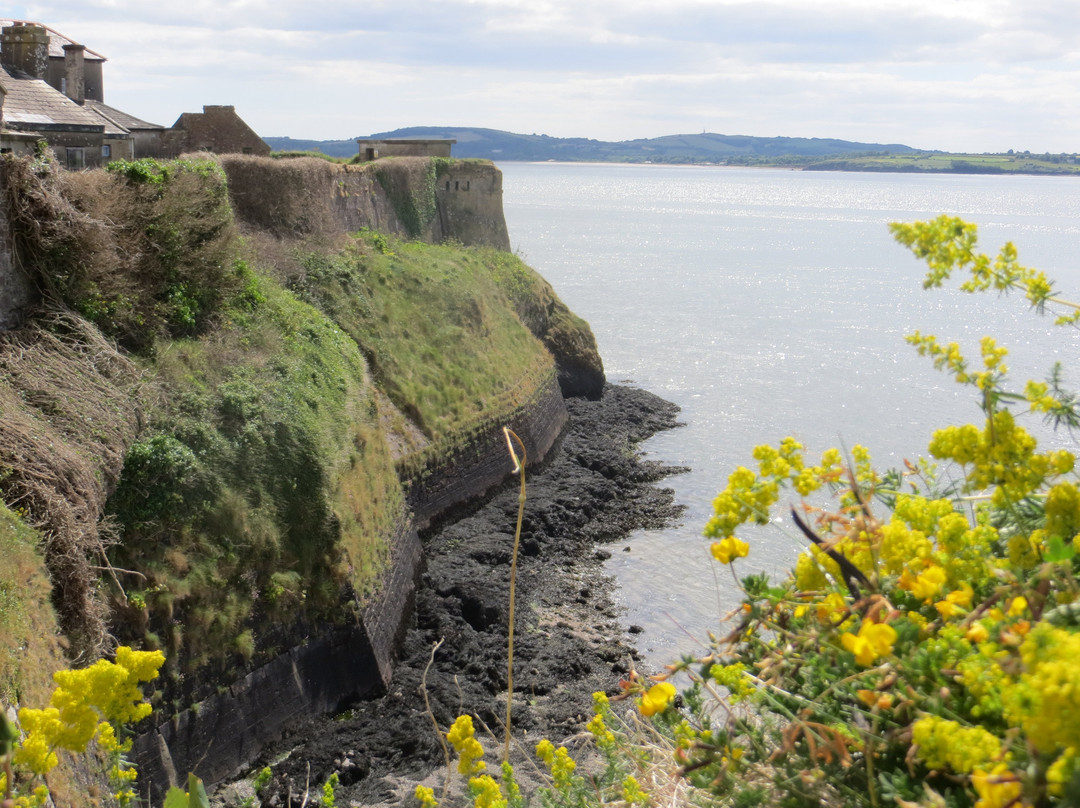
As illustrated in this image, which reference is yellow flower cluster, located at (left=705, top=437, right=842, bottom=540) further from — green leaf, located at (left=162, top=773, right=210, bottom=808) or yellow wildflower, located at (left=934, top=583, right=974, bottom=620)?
green leaf, located at (left=162, top=773, right=210, bottom=808)

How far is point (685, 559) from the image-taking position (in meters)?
23.6

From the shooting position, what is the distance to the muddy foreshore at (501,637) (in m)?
13.7

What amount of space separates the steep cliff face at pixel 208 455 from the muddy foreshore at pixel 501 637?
0.62 m

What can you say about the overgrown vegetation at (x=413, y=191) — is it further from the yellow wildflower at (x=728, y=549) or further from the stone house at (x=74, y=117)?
the yellow wildflower at (x=728, y=549)

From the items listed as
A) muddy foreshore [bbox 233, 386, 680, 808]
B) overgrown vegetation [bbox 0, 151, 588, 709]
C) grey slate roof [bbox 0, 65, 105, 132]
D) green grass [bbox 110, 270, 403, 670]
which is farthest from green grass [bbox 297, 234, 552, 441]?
grey slate roof [bbox 0, 65, 105, 132]

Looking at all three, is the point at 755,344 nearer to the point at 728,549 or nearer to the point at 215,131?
the point at 215,131

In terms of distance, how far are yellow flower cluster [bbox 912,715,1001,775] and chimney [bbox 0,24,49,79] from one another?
25.3m

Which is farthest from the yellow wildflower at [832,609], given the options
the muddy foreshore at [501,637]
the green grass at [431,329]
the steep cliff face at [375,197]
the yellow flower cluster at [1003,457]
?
the steep cliff face at [375,197]

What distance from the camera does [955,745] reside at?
2.52m

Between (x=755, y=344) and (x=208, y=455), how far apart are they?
40896mm

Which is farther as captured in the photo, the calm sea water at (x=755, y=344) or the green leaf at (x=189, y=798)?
the calm sea water at (x=755, y=344)

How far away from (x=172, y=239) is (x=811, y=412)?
87.0 feet

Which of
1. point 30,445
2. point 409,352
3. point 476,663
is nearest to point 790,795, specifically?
point 30,445

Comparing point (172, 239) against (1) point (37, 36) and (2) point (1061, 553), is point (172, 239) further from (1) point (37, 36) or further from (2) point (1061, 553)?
(2) point (1061, 553)
